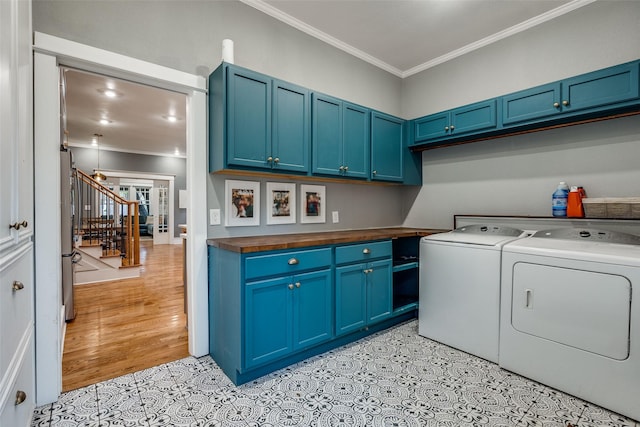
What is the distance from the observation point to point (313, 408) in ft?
5.96

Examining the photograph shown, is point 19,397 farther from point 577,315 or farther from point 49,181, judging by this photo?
point 577,315

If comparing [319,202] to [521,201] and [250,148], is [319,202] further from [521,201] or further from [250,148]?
[521,201]

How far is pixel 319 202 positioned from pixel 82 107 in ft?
14.8

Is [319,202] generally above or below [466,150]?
below

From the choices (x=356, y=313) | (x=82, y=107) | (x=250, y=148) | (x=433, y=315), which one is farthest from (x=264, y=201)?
(x=82, y=107)

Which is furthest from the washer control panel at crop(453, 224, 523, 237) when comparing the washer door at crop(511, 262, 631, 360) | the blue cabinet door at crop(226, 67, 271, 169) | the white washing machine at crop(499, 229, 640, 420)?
the blue cabinet door at crop(226, 67, 271, 169)

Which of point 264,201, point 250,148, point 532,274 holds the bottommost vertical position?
point 532,274

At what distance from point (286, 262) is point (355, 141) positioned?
4.77 ft

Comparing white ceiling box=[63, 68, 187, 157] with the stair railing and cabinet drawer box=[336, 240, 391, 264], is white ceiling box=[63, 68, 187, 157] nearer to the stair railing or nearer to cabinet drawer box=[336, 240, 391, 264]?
the stair railing

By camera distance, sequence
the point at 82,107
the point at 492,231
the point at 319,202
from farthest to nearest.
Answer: the point at 82,107 → the point at 319,202 → the point at 492,231

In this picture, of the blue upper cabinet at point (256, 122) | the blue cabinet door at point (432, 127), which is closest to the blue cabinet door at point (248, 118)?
the blue upper cabinet at point (256, 122)

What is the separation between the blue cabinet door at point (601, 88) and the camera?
219cm

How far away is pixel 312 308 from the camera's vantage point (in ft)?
7.66

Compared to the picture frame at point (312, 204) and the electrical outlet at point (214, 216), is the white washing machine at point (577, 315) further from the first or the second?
the electrical outlet at point (214, 216)
